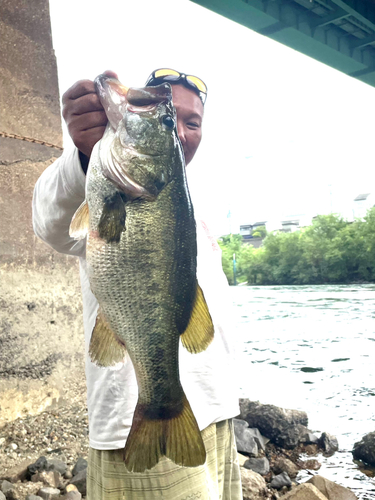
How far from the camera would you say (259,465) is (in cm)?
377

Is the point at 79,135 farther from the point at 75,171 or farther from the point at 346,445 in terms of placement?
the point at 346,445

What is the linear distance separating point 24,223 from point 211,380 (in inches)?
89.5

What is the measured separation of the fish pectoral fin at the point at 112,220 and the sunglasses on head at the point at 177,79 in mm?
555

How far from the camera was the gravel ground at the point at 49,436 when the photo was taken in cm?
286

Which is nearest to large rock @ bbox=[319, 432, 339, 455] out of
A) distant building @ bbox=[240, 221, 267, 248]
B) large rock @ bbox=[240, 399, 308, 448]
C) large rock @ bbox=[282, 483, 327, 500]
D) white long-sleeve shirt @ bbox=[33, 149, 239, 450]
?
large rock @ bbox=[240, 399, 308, 448]

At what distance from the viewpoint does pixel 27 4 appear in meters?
3.34

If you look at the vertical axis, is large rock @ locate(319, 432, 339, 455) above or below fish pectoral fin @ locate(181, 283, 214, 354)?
below

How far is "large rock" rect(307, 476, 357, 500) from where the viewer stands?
326cm

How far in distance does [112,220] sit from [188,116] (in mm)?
634

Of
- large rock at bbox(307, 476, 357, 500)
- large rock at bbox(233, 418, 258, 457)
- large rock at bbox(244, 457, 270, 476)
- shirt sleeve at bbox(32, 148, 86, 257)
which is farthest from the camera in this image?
large rock at bbox(233, 418, 258, 457)

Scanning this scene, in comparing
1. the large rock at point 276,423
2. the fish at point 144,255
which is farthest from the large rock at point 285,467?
the fish at point 144,255

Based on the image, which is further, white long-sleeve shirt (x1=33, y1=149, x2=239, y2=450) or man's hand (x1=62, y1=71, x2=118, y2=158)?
white long-sleeve shirt (x1=33, y1=149, x2=239, y2=450)

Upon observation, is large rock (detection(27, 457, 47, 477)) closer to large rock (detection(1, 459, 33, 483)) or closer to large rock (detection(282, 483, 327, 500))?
large rock (detection(1, 459, 33, 483))

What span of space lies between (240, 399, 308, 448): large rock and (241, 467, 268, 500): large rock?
3.68ft
